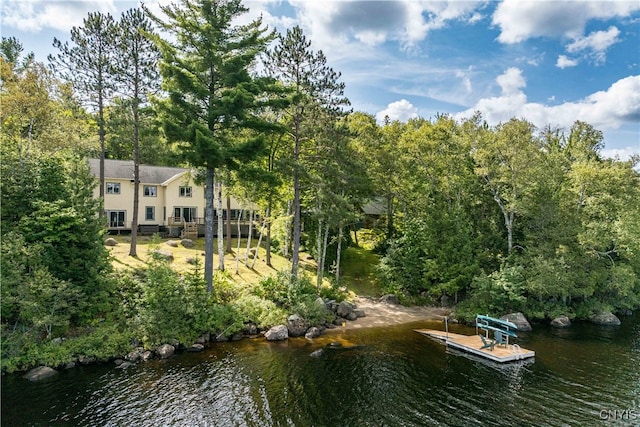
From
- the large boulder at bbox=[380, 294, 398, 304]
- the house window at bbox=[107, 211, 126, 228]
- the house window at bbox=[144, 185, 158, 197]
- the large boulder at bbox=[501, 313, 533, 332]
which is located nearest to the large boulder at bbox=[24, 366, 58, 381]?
the large boulder at bbox=[380, 294, 398, 304]

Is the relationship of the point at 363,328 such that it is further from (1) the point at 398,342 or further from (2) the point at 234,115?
(2) the point at 234,115

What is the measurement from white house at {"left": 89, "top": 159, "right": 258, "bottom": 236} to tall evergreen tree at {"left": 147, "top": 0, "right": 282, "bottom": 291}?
51.3 feet

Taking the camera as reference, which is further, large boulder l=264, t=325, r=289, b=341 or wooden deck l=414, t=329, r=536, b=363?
large boulder l=264, t=325, r=289, b=341

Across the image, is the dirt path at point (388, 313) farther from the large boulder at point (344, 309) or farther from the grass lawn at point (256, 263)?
the grass lawn at point (256, 263)

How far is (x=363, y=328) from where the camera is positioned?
23766mm

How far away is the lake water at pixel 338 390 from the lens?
42.7 ft

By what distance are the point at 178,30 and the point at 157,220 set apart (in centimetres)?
2421

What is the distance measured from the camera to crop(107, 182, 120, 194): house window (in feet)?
125

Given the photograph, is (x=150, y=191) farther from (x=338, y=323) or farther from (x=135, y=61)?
(x=338, y=323)

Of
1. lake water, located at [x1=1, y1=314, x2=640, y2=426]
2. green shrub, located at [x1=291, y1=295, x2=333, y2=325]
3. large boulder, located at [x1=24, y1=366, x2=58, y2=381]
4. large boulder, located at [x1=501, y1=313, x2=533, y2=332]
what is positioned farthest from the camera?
large boulder, located at [x1=501, y1=313, x2=533, y2=332]

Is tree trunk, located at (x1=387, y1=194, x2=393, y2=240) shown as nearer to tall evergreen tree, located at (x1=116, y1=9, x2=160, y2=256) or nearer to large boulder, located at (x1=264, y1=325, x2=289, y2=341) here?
large boulder, located at (x1=264, y1=325, x2=289, y2=341)

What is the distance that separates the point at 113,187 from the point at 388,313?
30021mm

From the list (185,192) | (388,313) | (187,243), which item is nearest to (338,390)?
(388,313)

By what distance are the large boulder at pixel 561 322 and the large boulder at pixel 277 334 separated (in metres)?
18.7
